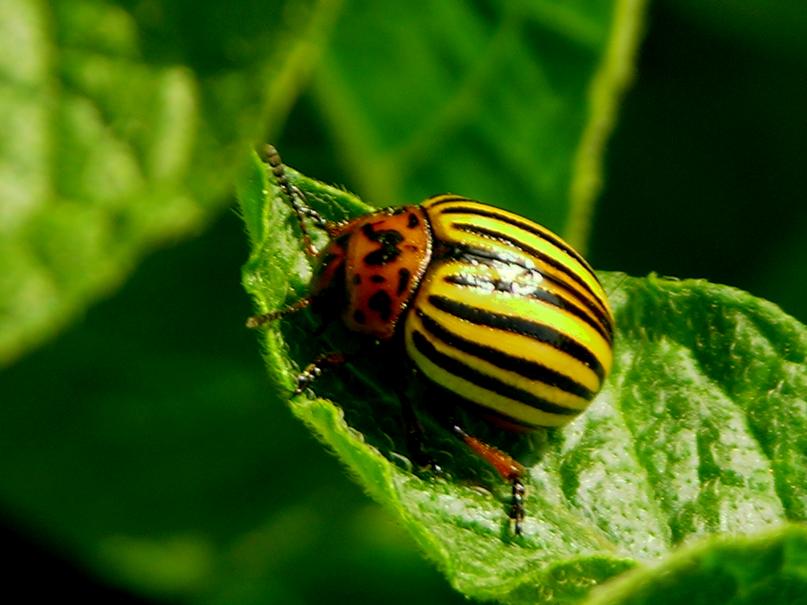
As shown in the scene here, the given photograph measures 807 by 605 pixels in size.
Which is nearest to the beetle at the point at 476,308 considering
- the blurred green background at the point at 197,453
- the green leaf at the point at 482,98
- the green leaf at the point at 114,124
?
the green leaf at the point at 114,124

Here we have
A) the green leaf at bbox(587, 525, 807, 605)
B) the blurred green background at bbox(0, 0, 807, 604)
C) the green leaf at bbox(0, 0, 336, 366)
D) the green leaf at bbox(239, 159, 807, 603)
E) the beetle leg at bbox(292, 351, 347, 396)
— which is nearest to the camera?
the green leaf at bbox(587, 525, 807, 605)

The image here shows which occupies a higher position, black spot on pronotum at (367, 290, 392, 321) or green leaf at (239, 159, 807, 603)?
black spot on pronotum at (367, 290, 392, 321)

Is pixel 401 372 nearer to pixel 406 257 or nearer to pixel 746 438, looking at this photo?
pixel 406 257

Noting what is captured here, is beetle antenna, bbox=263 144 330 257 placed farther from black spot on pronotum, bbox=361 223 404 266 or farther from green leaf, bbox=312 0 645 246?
green leaf, bbox=312 0 645 246

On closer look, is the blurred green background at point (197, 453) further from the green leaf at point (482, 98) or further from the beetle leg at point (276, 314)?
the beetle leg at point (276, 314)

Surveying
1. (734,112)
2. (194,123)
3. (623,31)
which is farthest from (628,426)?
(734,112)

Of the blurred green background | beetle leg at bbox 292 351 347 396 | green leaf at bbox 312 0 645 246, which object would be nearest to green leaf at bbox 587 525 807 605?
beetle leg at bbox 292 351 347 396
